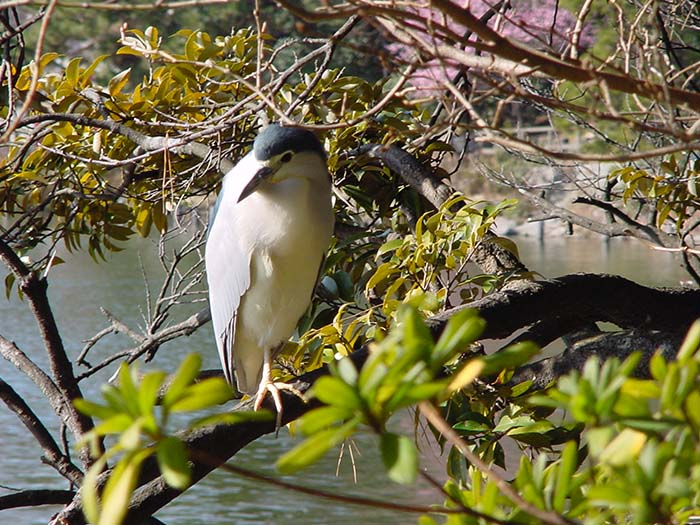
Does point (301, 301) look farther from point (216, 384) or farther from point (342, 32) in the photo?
point (216, 384)

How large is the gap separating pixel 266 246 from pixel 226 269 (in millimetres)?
140

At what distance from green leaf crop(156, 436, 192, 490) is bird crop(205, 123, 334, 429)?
3.81 feet

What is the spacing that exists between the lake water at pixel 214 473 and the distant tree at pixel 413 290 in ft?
3.51

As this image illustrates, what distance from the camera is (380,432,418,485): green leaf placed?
560mm

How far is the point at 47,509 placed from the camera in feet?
16.6

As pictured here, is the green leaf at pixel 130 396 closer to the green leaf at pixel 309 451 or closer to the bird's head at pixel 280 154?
the green leaf at pixel 309 451

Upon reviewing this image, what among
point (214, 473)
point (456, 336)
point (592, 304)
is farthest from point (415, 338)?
point (214, 473)

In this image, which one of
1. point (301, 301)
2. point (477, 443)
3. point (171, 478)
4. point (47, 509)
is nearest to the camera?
point (171, 478)

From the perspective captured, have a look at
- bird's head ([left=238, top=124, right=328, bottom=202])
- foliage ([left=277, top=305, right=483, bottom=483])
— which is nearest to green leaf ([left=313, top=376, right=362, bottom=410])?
foliage ([left=277, top=305, right=483, bottom=483])

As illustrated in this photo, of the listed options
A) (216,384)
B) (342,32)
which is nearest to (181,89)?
(342,32)

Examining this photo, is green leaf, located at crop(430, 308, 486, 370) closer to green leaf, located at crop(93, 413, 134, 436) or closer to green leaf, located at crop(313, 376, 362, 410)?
green leaf, located at crop(313, 376, 362, 410)

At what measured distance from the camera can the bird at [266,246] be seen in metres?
1.87

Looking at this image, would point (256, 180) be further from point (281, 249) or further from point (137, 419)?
point (137, 419)

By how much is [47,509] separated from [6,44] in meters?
3.96
